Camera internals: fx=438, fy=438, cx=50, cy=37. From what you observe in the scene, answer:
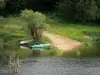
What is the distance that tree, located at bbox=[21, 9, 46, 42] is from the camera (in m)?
68.7

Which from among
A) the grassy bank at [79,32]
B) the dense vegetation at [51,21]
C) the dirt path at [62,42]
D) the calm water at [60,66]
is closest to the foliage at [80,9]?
the dense vegetation at [51,21]

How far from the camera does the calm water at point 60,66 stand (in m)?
47.5

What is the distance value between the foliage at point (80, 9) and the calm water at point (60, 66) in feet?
82.6

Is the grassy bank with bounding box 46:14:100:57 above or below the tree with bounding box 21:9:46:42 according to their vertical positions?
below

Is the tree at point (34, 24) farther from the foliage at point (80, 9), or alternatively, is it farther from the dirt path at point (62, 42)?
the foliage at point (80, 9)

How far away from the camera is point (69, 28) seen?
78938 mm

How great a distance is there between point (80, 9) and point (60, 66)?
102 feet

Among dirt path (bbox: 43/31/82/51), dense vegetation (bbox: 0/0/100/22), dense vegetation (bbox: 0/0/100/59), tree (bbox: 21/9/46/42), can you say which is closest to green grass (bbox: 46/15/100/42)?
dense vegetation (bbox: 0/0/100/59)

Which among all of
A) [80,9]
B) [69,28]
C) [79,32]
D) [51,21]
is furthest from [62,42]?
[51,21]

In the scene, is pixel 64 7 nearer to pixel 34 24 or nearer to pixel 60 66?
pixel 34 24

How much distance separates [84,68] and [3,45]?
22.5 m

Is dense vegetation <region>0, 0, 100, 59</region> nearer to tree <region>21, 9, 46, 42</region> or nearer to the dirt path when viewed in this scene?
tree <region>21, 9, 46, 42</region>

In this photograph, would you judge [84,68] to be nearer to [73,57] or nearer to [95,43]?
[73,57]

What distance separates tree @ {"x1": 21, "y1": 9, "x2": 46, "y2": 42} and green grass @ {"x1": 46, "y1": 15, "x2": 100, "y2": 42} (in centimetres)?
314
